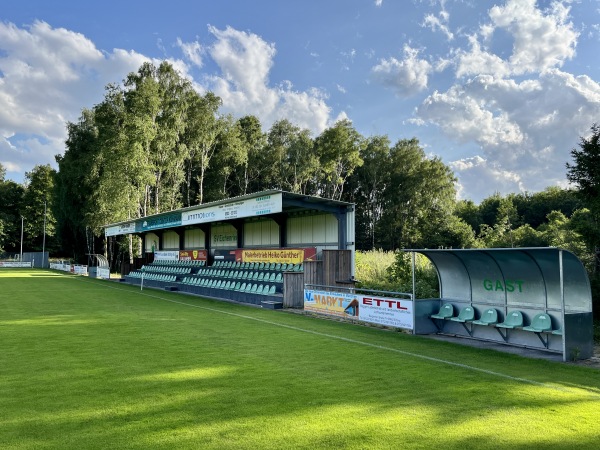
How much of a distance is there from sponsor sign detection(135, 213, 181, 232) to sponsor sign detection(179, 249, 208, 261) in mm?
2426

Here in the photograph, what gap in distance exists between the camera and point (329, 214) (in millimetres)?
20016

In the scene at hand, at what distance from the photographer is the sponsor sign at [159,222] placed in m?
28.5

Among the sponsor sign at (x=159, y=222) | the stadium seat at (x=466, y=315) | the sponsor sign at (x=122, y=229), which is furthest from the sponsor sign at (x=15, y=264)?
the stadium seat at (x=466, y=315)

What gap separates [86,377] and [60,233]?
62.6 m

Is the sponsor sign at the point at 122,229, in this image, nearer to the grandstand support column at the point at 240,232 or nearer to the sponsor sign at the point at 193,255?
the sponsor sign at the point at 193,255

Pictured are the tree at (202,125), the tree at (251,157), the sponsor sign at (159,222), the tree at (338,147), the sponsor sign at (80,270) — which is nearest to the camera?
the sponsor sign at (159,222)

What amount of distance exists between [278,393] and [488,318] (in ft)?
21.4

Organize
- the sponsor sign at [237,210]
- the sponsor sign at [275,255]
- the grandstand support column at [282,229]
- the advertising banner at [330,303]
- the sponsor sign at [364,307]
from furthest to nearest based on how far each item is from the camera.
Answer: the grandstand support column at [282,229]
the sponsor sign at [275,255]
the sponsor sign at [237,210]
the advertising banner at [330,303]
the sponsor sign at [364,307]

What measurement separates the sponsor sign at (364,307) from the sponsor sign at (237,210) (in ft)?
13.7

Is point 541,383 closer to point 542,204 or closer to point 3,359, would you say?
point 3,359

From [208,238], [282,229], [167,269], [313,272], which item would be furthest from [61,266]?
[313,272]

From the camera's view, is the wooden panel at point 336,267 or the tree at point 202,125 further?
the tree at point 202,125

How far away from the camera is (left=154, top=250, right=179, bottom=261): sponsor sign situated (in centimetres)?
3284

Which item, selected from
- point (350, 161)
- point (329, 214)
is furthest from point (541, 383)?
point (350, 161)
